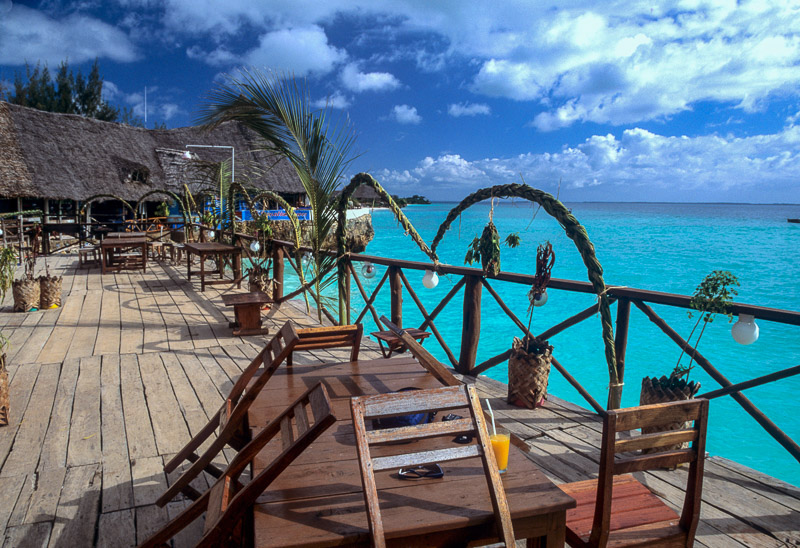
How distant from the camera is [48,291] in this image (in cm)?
609

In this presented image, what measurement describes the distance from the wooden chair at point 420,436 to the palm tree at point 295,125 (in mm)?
3392

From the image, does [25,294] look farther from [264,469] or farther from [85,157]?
[85,157]

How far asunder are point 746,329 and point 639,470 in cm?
163

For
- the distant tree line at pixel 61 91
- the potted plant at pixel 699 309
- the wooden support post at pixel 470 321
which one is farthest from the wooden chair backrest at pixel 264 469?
the distant tree line at pixel 61 91

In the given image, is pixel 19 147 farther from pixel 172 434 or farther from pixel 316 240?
pixel 172 434

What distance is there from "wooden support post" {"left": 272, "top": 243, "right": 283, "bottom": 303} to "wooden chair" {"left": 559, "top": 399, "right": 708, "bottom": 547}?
19.2 feet

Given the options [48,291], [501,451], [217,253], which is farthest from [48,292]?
[501,451]

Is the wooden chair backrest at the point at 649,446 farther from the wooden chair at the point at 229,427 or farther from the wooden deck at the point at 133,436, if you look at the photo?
the wooden chair at the point at 229,427

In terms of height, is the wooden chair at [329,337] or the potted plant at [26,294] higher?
the wooden chair at [329,337]

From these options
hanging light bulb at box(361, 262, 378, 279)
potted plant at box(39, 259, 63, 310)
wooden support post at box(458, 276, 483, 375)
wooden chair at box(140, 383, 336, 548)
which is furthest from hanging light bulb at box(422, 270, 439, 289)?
potted plant at box(39, 259, 63, 310)

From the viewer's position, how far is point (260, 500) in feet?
4.25

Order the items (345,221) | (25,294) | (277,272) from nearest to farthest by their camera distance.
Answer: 1. (345,221)
2. (25,294)
3. (277,272)

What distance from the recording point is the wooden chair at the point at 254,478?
3.86ft

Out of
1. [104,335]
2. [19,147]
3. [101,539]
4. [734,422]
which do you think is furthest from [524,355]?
[19,147]
